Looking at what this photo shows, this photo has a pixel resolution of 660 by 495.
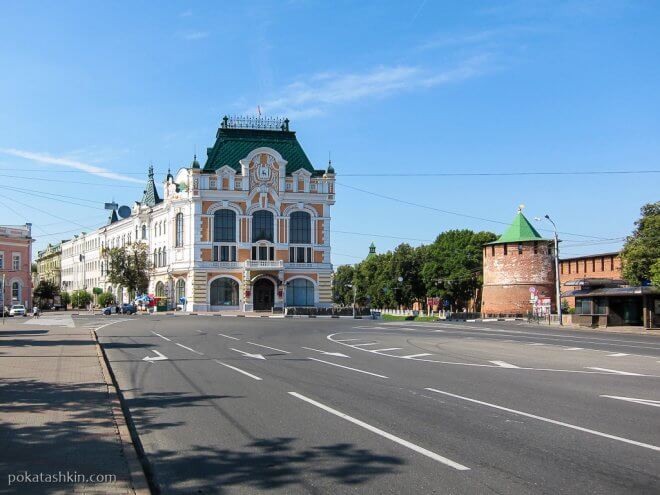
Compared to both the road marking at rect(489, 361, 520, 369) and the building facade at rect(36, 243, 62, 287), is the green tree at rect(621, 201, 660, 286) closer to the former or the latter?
the road marking at rect(489, 361, 520, 369)

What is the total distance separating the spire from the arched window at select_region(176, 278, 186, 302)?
22550 mm

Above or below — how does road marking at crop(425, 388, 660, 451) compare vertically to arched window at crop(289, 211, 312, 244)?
below

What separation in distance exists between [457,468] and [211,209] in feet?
239

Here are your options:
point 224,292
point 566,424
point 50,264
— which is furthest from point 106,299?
point 566,424

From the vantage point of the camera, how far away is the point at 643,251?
49.2 metres

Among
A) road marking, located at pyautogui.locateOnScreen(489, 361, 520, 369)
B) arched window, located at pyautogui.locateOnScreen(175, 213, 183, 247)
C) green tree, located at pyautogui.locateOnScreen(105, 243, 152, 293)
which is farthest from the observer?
green tree, located at pyautogui.locateOnScreen(105, 243, 152, 293)

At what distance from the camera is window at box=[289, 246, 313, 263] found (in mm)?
79750

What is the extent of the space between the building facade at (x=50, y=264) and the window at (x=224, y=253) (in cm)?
7933

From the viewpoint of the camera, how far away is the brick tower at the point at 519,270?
74.4m

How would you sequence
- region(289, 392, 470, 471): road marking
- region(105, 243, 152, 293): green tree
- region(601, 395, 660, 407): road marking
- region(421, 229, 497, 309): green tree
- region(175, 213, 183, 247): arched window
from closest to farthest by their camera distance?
region(289, 392, 470, 471): road marking < region(601, 395, 660, 407): road marking < region(175, 213, 183, 247): arched window < region(105, 243, 152, 293): green tree < region(421, 229, 497, 309): green tree

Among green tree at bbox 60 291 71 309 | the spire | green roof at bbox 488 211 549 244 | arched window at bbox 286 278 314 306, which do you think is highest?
the spire

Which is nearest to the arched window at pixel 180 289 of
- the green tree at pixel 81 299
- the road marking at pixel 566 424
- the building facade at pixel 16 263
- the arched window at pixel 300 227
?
the arched window at pixel 300 227

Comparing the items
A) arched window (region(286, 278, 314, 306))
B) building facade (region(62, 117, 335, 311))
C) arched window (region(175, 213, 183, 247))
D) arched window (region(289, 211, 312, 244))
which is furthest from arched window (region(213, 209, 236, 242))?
arched window (region(286, 278, 314, 306))

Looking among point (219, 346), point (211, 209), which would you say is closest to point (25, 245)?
point (211, 209)
